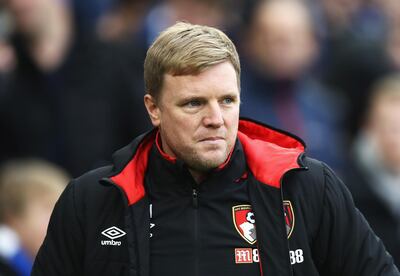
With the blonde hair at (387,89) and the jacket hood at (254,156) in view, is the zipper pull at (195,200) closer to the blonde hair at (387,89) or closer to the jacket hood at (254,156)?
the jacket hood at (254,156)

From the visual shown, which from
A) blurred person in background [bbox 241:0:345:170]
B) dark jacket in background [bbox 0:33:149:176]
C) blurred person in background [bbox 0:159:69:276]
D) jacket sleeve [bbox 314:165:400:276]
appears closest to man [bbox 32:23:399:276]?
jacket sleeve [bbox 314:165:400:276]

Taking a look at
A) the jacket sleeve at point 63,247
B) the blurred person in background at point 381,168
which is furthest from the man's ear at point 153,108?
the blurred person in background at point 381,168

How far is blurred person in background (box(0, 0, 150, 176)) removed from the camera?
782 centimetres

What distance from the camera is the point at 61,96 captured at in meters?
7.91

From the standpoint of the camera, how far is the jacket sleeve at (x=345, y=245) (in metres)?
4.68

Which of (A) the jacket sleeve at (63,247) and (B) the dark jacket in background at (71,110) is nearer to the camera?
(A) the jacket sleeve at (63,247)

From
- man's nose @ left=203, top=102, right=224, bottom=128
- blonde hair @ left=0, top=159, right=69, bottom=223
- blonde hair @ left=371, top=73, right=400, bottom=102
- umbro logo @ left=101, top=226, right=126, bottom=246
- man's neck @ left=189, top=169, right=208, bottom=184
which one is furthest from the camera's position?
blonde hair @ left=371, top=73, right=400, bottom=102

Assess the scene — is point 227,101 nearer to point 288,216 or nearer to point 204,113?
point 204,113

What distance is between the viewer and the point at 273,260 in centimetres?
459

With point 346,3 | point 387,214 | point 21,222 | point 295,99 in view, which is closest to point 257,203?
point 21,222

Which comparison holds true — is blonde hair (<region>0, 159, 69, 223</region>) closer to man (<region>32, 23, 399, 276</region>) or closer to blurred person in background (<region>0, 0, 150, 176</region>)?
blurred person in background (<region>0, 0, 150, 176</region>)

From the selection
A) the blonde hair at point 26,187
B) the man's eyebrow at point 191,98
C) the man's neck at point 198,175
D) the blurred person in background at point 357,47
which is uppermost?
the blurred person in background at point 357,47

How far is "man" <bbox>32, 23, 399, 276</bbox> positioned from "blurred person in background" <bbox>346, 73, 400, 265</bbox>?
2932 mm

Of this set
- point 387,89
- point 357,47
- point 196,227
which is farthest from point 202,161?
point 357,47
